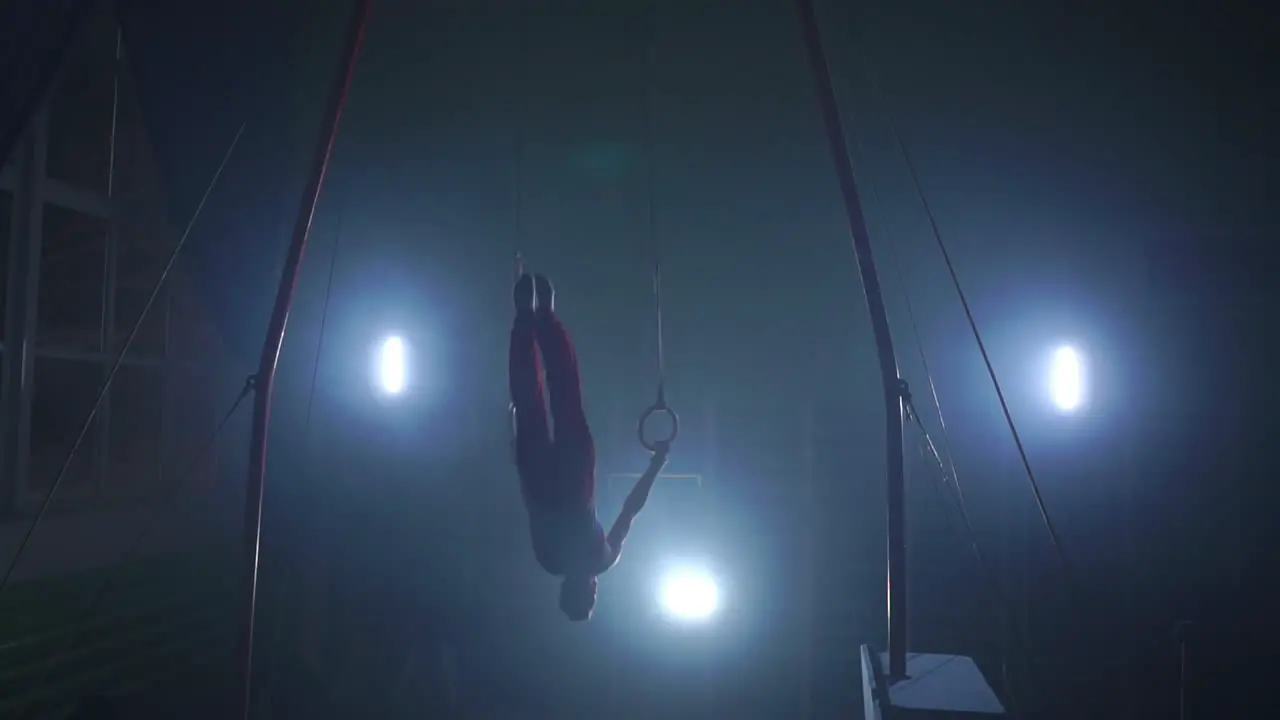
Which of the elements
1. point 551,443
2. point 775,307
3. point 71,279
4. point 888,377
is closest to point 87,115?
point 71,279

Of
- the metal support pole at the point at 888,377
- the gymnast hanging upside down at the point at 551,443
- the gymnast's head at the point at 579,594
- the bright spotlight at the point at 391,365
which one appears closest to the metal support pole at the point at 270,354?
the gymnast hanging upside down at the point at 551,443

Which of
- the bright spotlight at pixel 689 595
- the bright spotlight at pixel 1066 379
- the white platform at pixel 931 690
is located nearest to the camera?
the white platform at pixel 931 690

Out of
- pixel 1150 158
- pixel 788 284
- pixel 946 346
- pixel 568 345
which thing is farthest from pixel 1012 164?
pixel 568 345

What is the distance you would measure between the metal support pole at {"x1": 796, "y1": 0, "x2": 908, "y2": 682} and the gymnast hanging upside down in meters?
1.21

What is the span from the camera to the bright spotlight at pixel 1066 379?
519cm

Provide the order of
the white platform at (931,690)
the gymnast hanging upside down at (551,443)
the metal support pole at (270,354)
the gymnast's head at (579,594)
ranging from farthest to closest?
the metal support pole at (270,354)
the gymnast's head at (579,594)
the gymnast hanging upside down at (551,443)
the white platform at (931,690)

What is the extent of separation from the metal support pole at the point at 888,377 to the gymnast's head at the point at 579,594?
1192mm

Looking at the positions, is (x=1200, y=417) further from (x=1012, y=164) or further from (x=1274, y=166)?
Result: (x=1012, y=164)

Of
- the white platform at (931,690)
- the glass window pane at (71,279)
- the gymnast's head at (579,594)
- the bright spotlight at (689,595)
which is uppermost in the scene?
the glass window pane at (71,279)

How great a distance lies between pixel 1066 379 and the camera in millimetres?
5223

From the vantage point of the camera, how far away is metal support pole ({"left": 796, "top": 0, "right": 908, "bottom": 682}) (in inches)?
126

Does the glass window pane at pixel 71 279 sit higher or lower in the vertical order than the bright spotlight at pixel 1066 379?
higher

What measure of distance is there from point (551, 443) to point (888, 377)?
1.43 meters

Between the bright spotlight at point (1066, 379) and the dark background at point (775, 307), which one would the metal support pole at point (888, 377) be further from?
the bright spotlight at point (1066, 379)
